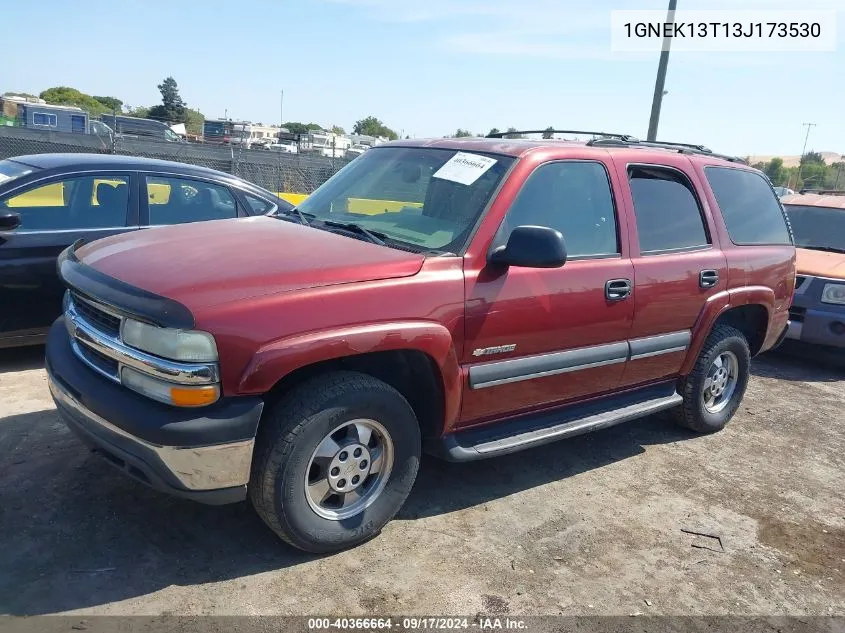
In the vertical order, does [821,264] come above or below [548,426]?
above

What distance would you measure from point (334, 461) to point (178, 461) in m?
0.71

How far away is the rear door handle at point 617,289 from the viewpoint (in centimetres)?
398

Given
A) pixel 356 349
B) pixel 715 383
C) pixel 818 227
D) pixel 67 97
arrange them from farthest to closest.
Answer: pixel 67 97 < pixel 818 227 < pixel 715 383 < pixel 356 349

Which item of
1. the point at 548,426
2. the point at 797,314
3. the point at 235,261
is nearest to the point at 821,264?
the point at 797,314

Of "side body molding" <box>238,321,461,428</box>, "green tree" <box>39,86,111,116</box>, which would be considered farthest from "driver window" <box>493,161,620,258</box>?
"green tree" <box>39,86,111,116</box>

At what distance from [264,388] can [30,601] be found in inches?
48.5

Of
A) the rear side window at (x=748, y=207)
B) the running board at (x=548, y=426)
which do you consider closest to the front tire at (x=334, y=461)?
the running board at (x=548, y=426)

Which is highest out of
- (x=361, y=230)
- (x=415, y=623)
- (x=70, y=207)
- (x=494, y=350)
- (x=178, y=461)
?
(x=361, y=230)

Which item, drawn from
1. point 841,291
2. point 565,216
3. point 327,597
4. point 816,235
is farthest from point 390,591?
point 816,235

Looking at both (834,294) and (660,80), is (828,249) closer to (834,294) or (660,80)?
(834,294)

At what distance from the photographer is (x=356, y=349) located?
3002mm

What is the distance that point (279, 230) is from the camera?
146 inches

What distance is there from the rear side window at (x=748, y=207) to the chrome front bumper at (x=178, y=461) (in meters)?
3.76

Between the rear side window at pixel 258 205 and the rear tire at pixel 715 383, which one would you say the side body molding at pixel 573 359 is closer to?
the rear tire at pixel 715 383
